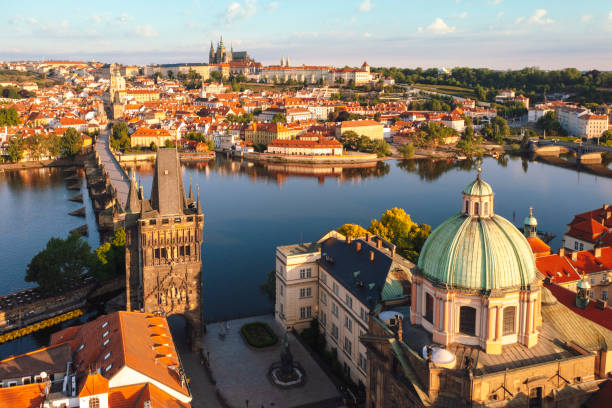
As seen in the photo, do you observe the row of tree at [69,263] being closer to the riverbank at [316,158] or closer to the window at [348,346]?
the window at [348,346]

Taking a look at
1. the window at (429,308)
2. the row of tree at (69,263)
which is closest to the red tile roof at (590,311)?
the window at (429,308)

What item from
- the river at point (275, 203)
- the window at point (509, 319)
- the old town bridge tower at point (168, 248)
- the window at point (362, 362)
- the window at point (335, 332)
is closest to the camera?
the window at point (509, 319)

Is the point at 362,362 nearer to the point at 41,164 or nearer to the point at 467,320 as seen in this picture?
the point at 467,320

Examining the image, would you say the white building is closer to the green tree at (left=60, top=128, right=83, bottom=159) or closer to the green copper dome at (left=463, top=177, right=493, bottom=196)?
the green copper dome at (left=463, top=177, right=493, bottom=196)

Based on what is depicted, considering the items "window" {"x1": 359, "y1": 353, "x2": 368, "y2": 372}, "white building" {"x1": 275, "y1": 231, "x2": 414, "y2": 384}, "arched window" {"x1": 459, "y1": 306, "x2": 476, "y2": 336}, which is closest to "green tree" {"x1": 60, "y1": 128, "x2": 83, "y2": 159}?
"white building" {"x1": 275, "y1": 231, "x2": 414, "y2": 384}

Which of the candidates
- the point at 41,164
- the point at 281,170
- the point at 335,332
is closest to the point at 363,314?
the point at 335,332
